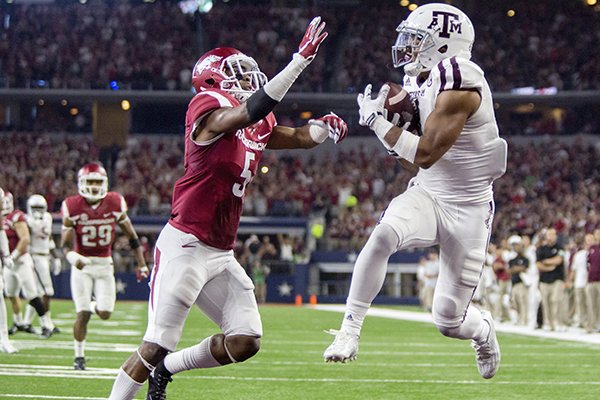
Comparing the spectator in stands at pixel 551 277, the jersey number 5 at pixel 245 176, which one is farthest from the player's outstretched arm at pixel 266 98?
the spectator in stands at pixel 551 277

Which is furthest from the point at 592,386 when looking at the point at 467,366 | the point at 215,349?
the point at 215,349

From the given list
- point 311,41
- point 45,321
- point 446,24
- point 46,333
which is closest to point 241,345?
point 311,41

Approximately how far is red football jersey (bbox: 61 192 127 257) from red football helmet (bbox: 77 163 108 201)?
0.09m

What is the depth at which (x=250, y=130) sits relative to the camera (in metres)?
5.91

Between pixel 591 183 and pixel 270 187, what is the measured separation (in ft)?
28.5

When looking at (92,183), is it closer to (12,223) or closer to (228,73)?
(12,223)

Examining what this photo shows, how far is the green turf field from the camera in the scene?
8.02m

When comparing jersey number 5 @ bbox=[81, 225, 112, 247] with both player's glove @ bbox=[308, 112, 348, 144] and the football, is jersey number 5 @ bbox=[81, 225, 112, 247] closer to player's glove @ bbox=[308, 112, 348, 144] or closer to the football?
player's glove @ bbox=[308, 112, 348, 144]

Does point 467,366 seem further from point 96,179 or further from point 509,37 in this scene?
point 509,37

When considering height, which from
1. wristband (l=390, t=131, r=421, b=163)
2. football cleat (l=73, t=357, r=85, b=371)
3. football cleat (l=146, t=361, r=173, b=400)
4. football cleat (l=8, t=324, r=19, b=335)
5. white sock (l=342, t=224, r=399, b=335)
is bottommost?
football cleat (l=8, t=324, r=19, b=335)

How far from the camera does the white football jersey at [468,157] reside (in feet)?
19.3

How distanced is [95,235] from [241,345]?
4.97 metres

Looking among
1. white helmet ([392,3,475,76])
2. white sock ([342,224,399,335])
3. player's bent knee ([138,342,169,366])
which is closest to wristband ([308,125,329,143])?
white helmet ([392,3,475,76])

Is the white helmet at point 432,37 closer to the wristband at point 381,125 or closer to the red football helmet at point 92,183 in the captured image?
the wristband at point 381,125
